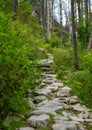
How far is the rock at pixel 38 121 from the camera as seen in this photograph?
6945 millimetres

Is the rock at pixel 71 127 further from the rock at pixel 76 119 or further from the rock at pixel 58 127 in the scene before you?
the rock at pixel 76 119

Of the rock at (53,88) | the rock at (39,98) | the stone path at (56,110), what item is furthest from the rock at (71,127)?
the rock at (53,88)

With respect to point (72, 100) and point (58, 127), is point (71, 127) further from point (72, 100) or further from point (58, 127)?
point (72, 100)

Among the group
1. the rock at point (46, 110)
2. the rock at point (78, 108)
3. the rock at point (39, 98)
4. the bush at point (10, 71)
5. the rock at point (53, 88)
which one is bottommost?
the rock at point (78, 108)

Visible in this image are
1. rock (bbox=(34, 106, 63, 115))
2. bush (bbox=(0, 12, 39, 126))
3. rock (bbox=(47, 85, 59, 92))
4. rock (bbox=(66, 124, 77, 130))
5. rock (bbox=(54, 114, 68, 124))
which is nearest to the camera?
bush (bbox=(0, 12, 39, 126))

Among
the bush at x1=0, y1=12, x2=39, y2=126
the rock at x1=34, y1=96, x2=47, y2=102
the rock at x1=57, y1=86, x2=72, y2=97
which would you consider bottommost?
the rock at x1=57, y1=86, x2=72, y2=97

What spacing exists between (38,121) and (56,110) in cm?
116

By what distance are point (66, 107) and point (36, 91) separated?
65.7 inches

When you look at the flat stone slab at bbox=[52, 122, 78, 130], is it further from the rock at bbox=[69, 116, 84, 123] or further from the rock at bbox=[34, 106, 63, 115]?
the rock at bbox=[34, 106, 63, 115]

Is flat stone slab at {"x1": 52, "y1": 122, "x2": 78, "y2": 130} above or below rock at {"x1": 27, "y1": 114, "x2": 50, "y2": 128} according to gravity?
below

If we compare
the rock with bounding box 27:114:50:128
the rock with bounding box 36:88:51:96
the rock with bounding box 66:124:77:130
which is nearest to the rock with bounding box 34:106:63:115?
the rock with bounding box 27:114:50:128

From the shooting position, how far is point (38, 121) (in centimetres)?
698

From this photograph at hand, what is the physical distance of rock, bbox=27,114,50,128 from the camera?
273 inches

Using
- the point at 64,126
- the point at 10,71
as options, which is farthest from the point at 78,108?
the point at 10,71
